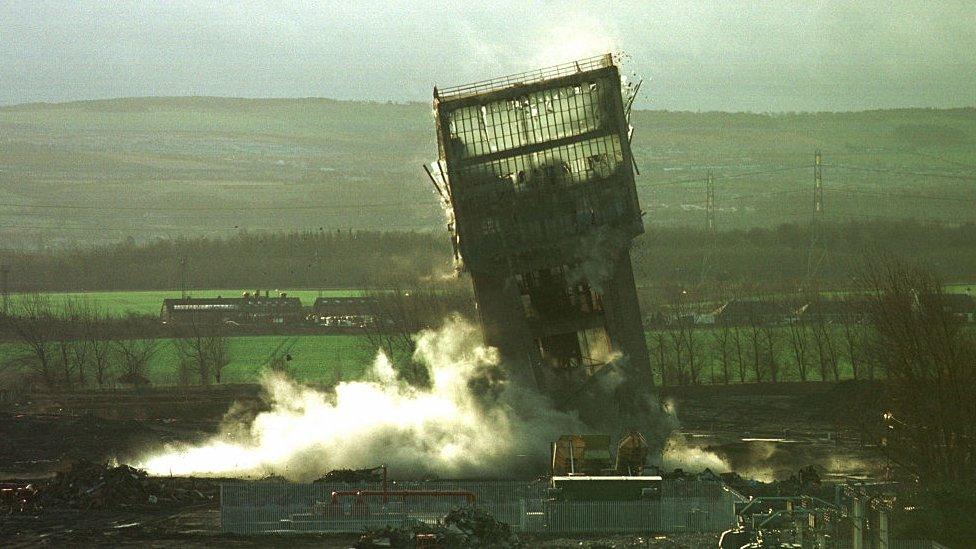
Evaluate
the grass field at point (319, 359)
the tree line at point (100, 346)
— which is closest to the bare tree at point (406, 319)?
the grass field at point (319, 359)

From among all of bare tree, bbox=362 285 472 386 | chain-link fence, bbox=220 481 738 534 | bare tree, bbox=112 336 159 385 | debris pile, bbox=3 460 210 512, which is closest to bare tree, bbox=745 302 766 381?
bare tree, bbox=362 285 472 386

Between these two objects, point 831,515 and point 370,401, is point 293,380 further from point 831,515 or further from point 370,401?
point 831,515

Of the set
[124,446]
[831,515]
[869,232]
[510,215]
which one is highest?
[869,232]

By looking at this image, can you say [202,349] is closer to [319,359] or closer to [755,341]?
[319,359]

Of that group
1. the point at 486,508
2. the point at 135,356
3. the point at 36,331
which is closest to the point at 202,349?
the point at 135,356

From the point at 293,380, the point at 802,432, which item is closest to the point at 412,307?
the point at 293,380

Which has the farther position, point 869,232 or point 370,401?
point 869,232

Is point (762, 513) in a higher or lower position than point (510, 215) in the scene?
lower
